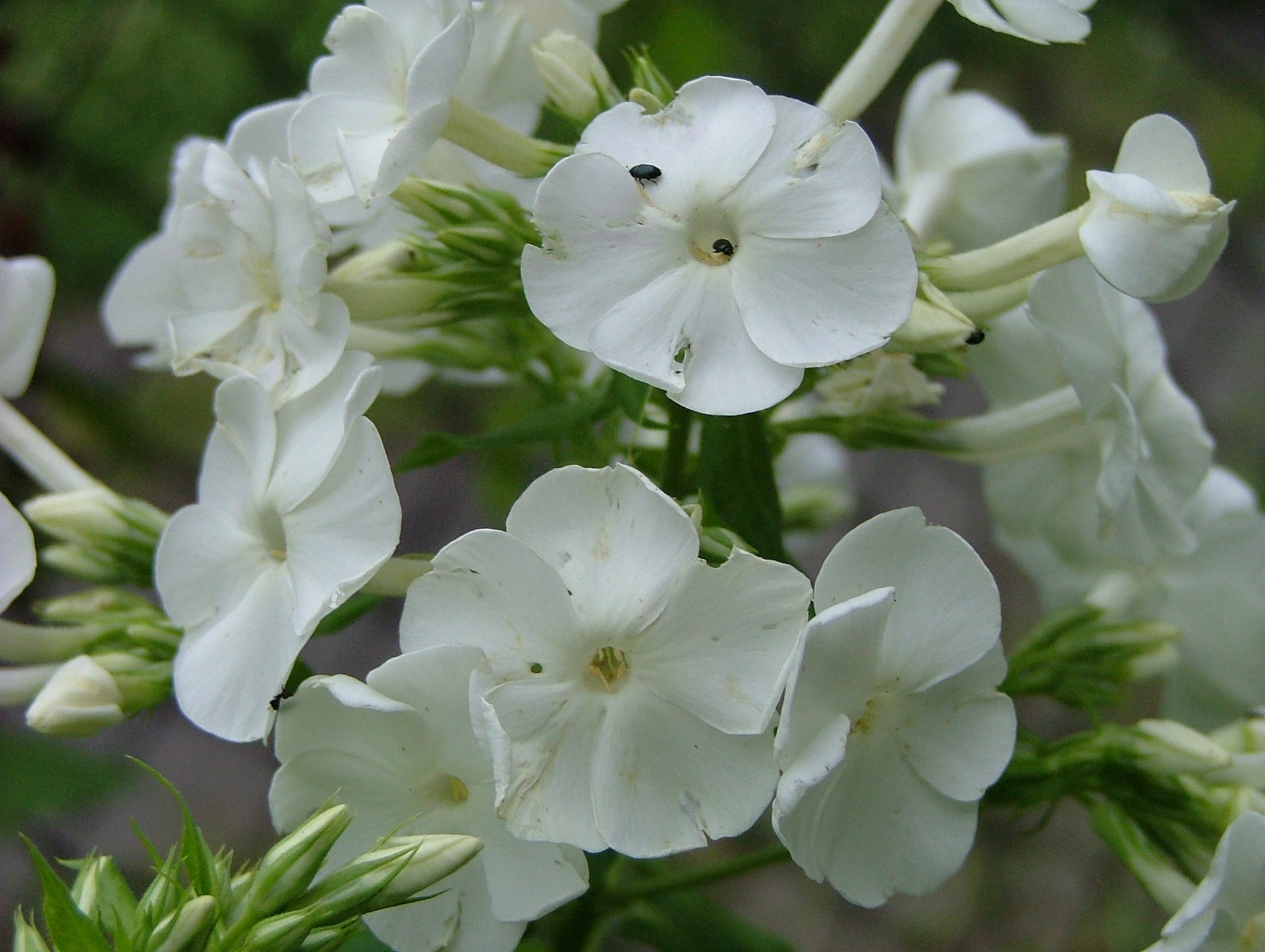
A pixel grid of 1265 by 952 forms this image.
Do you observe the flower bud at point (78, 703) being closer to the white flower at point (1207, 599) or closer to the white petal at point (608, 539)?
the white petal at point (608, 539)

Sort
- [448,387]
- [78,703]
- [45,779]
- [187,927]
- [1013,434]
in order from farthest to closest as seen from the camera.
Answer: [448,387], [45,779], [1013,434], [78,703], [187,927]

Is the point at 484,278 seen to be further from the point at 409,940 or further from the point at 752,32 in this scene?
the point at 752,32

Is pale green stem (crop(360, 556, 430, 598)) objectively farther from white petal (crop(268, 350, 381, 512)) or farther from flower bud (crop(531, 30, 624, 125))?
flower bud (crop(531, 30, 624, 125))

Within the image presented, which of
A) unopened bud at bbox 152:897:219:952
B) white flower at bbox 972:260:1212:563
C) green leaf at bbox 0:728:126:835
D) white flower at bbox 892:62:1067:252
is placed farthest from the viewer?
green leaf at bbox 0:728:126:835

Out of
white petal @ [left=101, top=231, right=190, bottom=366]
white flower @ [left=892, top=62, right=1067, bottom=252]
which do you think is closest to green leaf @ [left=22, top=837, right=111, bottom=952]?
white petal @ [left=101, top=231, right=190, bottom=366]

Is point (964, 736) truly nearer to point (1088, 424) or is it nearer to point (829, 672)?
point (829, 672)

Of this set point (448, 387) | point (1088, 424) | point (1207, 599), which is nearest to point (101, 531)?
point (1088, 424)

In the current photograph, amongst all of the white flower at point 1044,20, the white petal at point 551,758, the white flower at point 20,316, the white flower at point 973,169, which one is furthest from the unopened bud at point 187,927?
the white flower at point 973,169

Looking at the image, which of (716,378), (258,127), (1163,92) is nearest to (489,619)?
(716,378)
